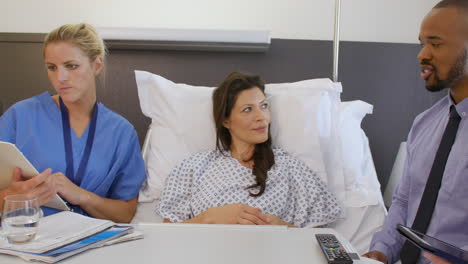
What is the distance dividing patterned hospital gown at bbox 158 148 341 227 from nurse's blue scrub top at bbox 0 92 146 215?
0.20m

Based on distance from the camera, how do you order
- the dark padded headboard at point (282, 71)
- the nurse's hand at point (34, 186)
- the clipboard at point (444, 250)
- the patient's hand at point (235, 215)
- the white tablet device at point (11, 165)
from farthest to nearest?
the dark padded headboard at point (282, 71), the patient's hand at point (235, 215), the nurse's hand at point (34, 186), the white tablet device at point (11, 165), the clipboard at point (444, 250)

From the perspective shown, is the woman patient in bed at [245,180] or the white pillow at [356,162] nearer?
the woman patient in bed at [245,180]

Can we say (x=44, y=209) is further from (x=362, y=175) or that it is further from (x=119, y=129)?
(x=362, y=175)

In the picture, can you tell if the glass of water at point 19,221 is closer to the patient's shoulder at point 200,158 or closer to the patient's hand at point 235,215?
the patient's hand at point 235,215

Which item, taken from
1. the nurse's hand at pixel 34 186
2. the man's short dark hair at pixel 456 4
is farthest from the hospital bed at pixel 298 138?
the man's short dark hair at pixel 456 4

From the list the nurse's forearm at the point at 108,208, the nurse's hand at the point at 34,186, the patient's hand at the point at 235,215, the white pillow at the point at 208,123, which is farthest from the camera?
the white pillow at the point at 208,123

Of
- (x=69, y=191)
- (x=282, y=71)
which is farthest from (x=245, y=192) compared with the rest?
(x=282, y=71)

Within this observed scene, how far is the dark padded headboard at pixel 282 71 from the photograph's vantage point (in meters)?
2.64

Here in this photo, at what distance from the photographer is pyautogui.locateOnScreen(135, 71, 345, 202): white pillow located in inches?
79.4

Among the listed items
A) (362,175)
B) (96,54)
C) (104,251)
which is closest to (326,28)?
(362,175)

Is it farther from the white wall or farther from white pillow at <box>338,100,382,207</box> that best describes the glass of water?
the white wall

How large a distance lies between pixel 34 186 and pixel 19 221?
35cm

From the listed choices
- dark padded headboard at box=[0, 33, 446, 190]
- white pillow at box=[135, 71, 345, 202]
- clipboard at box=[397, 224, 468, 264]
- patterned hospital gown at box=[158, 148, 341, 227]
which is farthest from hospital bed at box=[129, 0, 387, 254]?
clipboard at box=[397, 224, 468, 264]

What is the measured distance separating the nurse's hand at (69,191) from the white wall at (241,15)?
1.30m
